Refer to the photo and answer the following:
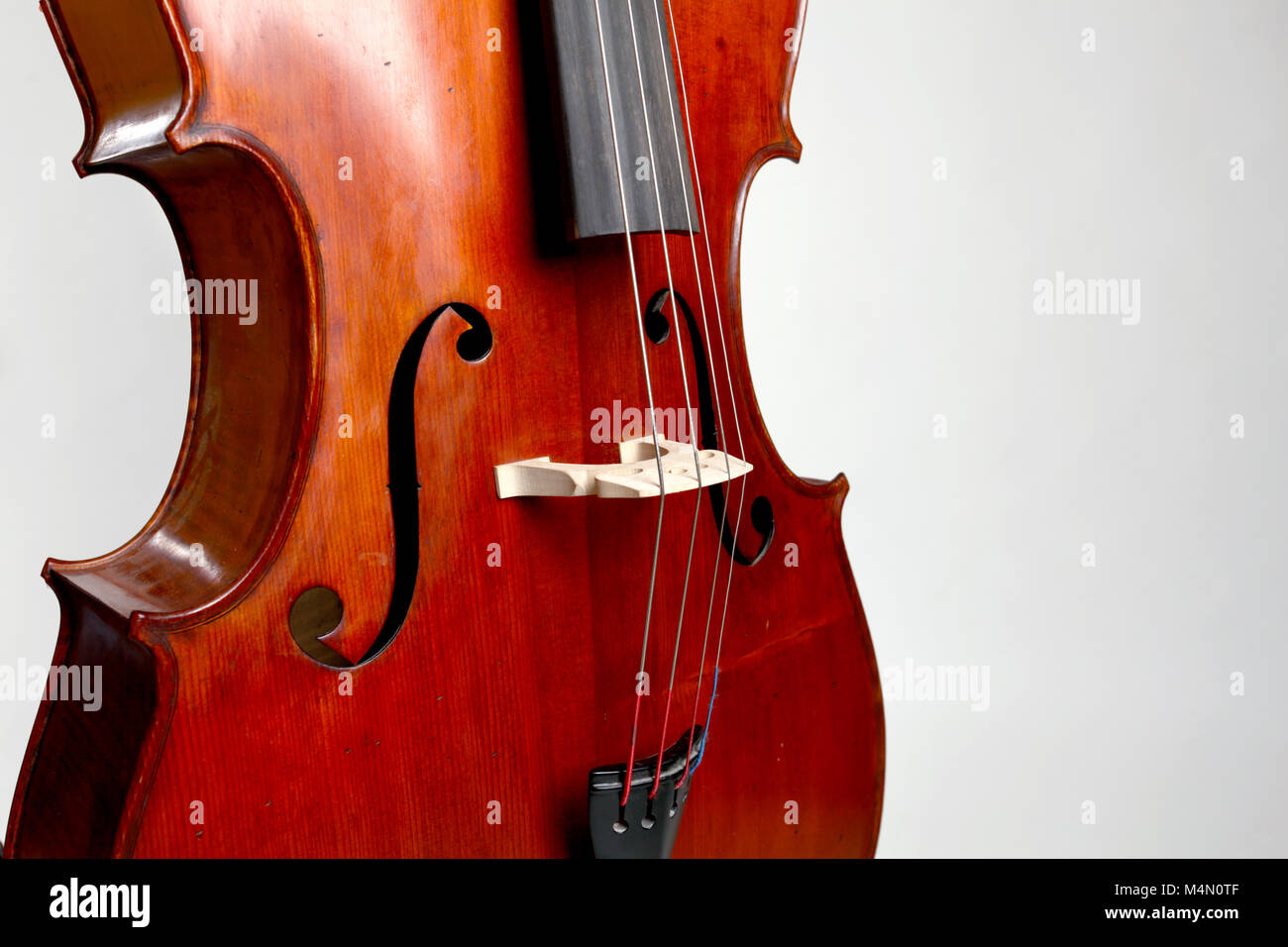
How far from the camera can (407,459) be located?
1.11 meters

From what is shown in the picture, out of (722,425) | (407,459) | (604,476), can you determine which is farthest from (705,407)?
(407,459)

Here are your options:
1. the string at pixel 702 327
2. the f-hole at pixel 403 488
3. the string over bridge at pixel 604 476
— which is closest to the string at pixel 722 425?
the string at pixel 702 327

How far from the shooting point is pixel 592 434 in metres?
1.23

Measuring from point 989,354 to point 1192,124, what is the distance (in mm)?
621

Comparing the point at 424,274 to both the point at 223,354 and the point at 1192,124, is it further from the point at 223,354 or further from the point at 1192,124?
the point at 1192,124

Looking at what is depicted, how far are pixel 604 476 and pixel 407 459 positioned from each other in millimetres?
176

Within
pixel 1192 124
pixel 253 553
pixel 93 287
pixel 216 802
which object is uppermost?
pixel 1192 124

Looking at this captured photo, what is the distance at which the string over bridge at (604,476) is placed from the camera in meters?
1.14

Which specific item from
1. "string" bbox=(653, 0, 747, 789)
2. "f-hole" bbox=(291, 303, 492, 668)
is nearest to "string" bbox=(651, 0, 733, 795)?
"string" bbox=(653, 0, 747, 789)

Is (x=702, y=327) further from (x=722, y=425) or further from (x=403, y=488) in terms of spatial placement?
(x=403, y=488)

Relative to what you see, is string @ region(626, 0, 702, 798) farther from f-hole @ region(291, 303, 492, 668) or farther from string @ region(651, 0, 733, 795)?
f-hole @ region(291, 303, 492, 668)

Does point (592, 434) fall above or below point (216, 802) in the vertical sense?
above

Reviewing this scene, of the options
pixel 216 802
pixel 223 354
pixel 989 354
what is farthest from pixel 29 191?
pixel 989 354

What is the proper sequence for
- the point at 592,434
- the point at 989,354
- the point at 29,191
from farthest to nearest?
the point at 989,354
the point at 29,191
the point at 592,434
